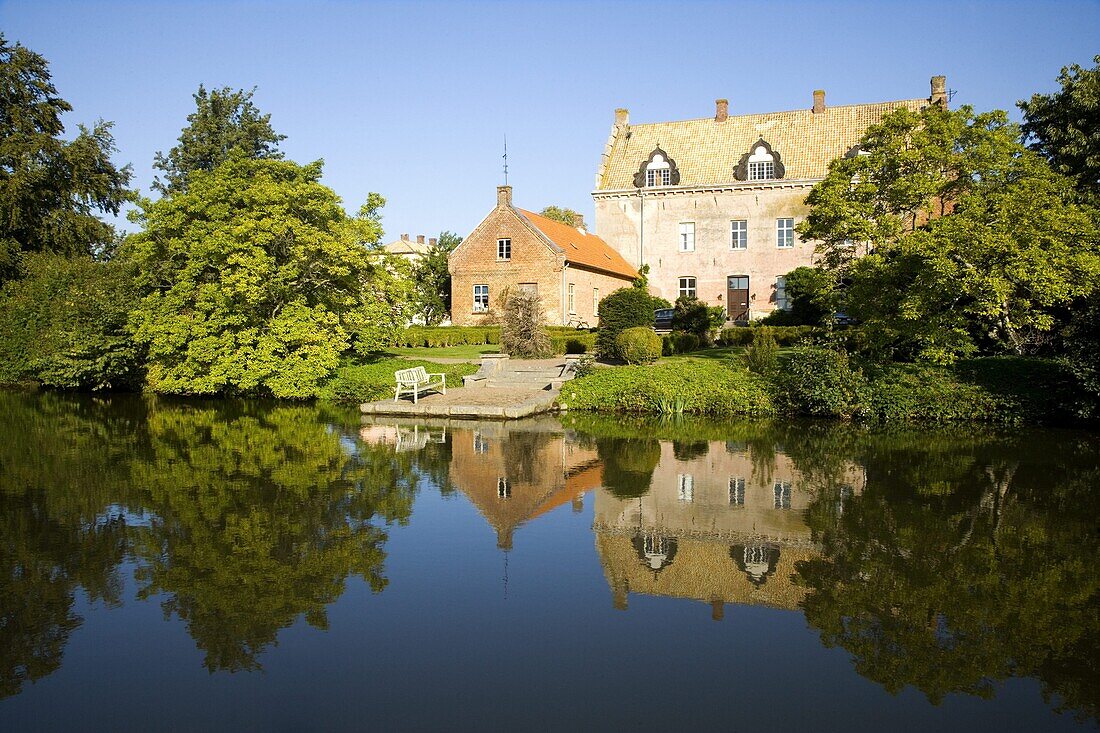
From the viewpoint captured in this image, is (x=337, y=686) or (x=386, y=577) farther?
(x=386, y=577)

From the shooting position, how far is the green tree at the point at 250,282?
18.9m

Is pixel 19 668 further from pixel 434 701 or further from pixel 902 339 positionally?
pixel 902 339

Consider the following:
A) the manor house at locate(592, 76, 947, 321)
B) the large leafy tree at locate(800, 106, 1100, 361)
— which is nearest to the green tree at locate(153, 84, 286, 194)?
the manor house at locate(592, 76, 947, 321)

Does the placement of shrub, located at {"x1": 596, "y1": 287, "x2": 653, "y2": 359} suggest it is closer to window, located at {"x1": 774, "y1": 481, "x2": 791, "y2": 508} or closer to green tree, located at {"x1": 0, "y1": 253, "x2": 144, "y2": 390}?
Result: green tree, located at {"x1": 0, "y1": 253, "x2": 144, "y2": 390}

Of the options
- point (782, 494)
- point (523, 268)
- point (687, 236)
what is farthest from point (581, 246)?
point (782, 494)

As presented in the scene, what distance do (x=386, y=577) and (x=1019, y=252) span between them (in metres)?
12.8

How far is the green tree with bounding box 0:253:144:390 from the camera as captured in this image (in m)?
21.0

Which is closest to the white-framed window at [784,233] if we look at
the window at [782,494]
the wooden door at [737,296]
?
the wooden door at [737,296]

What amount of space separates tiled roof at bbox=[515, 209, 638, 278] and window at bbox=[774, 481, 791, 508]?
2275 cm

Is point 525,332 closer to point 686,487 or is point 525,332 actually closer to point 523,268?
point 523,268

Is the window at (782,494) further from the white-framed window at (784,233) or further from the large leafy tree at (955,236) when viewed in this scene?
the white-framed window at (784,233)

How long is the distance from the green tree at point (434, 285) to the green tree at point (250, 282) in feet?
48.0

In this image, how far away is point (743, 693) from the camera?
4570mm

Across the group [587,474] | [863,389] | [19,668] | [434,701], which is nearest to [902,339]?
[863,389]
